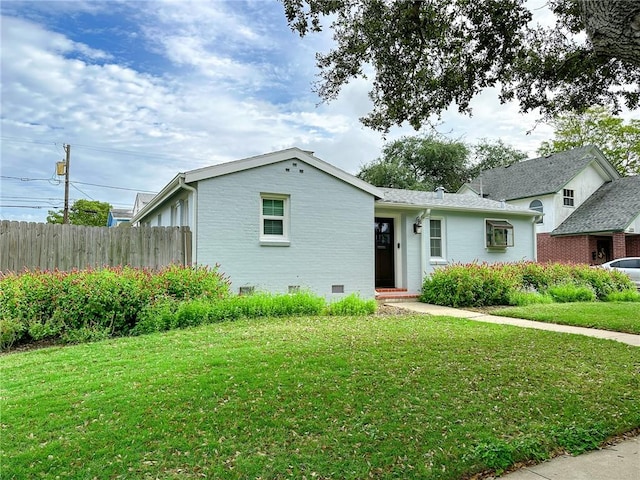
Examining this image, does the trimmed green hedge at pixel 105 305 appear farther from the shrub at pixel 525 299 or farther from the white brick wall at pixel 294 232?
the shrub at pixel 525 299

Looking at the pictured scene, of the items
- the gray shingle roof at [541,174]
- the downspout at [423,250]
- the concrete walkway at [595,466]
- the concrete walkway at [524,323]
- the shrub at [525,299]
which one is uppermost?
the gray shingle roof at [541,174]

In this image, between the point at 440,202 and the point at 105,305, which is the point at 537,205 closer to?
the point at 440,202

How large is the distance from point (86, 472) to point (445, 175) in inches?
1436

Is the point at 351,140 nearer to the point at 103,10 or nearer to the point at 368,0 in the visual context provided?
the point at 368,0

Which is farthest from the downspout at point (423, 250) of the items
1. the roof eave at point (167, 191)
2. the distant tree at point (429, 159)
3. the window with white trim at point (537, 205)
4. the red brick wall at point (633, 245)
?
the distant tree at point (429, 159)

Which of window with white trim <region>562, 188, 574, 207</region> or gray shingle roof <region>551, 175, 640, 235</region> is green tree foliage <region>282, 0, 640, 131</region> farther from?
window with white trim <region>562, 188, 574, 207</region>

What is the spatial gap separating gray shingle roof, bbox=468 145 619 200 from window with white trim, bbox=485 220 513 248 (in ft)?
32.0

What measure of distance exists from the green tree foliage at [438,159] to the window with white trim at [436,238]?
19823 mm

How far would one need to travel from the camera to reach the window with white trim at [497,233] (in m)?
14.7

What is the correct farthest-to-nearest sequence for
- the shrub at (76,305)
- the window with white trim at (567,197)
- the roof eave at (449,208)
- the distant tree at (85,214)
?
1. the distant tree at (85,214)
2. the window with white trim at (567,197)
3. the roof eave at (449,208)
4. the shrub at (76,305)

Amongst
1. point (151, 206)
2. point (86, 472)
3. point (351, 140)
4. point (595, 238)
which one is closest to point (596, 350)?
point (86, 472)

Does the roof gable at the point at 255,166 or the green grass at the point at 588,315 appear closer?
the green grass at the point at 588,315

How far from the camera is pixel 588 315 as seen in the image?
8.76 metres

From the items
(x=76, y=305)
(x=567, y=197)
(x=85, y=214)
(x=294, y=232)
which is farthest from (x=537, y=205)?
(x=85, y=214)
